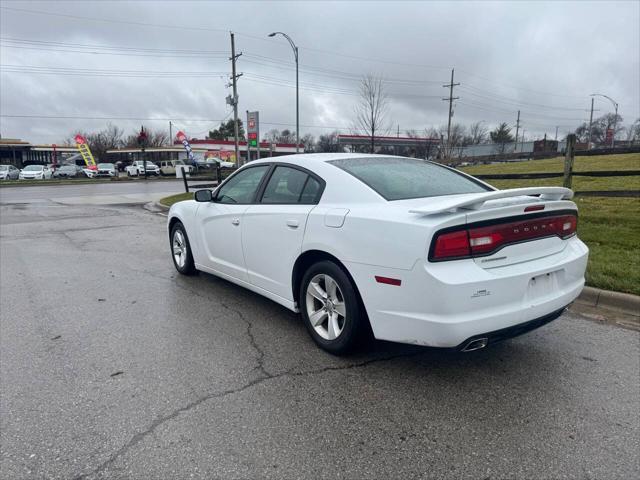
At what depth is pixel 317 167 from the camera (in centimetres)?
377

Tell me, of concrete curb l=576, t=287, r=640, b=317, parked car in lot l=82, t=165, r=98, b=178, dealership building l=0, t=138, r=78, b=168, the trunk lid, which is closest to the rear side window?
the trunk lid

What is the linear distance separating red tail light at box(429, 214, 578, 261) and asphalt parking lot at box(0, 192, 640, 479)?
0.96 metres

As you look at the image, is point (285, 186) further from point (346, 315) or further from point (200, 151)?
point (200, 151)

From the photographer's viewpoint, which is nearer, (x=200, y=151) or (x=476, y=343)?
(x=476, y=343)

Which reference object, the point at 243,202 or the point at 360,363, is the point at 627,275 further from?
the point at 243,202

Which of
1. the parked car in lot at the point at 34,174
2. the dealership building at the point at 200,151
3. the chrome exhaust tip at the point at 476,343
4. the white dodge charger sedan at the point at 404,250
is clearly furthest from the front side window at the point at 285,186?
the dealership building at the point at 200,151

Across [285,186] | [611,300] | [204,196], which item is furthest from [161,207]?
[611,300]

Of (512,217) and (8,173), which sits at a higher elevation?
(512,217)

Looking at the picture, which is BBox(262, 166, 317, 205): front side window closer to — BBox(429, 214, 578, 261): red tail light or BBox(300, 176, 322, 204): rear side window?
BBox(300, 176, 322, 204): rear side window

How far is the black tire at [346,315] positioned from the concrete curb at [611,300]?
9.21 ft

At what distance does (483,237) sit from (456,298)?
0.44 metres

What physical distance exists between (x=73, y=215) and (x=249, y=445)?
13135 millimetres

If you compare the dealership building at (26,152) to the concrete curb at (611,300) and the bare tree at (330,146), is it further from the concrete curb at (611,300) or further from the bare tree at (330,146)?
the concrete curb at (611,300)

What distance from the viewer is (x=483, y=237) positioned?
9.07 ft
